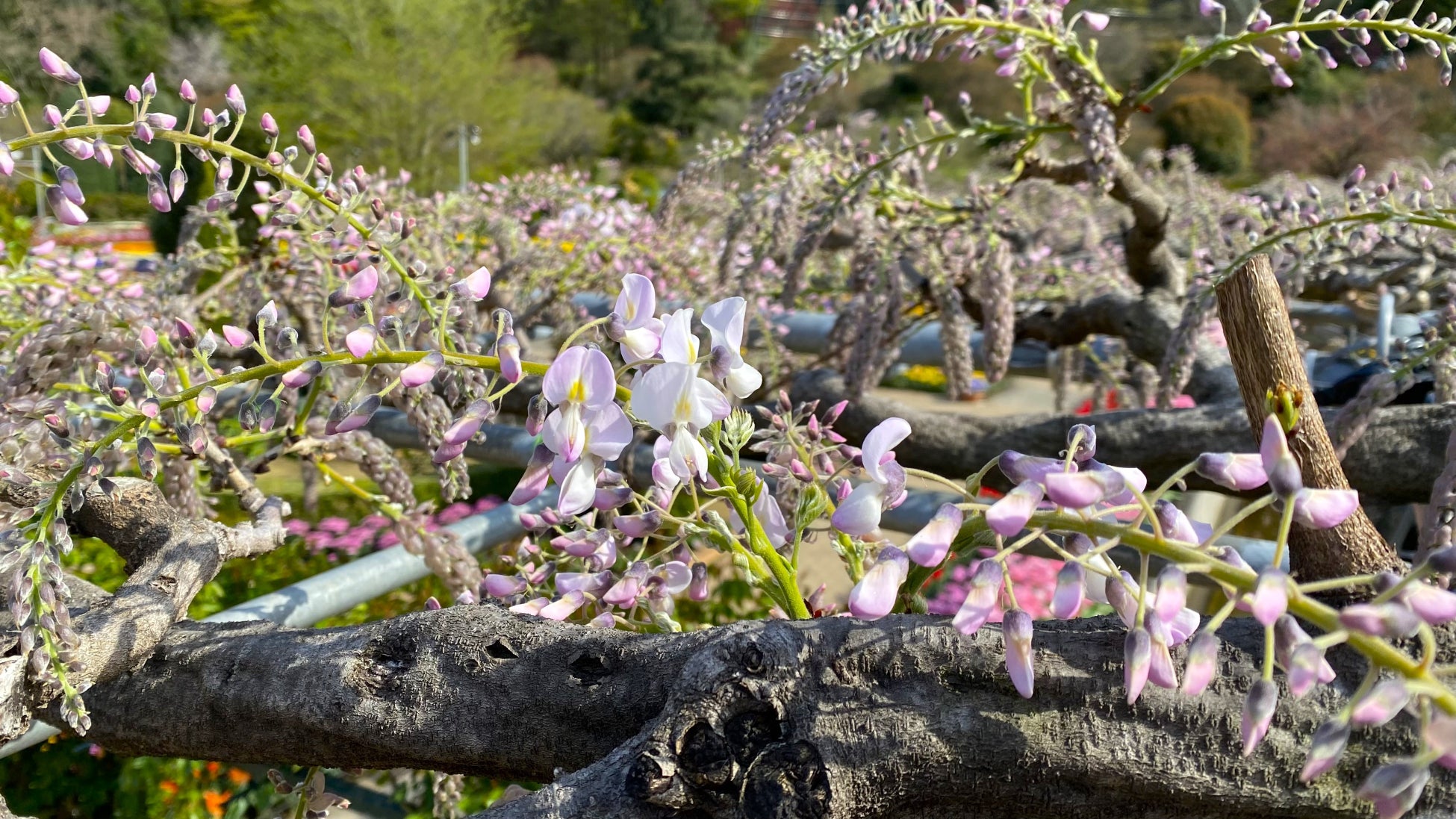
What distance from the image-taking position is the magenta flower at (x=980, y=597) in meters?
0.59

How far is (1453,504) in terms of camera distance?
83cm

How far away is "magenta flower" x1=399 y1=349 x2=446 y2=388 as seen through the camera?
71 cm

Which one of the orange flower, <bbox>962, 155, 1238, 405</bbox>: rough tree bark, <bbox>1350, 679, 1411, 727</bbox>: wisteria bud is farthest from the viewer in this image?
the orange flower

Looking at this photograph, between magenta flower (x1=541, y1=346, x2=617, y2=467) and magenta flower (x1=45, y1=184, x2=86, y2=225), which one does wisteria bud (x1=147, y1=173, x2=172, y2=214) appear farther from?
magenta flower (x1=541, y1=346, x2=617, y2=467)

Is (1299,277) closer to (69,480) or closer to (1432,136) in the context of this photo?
(69,480)

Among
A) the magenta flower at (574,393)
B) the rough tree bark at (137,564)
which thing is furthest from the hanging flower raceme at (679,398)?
the rough tree bark at (137,564)

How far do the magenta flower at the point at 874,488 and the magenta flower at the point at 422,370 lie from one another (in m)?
0.31

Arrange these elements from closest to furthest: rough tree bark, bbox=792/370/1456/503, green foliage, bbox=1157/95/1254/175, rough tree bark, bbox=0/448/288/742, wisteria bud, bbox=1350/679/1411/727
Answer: wisteria bud, bbox=1350/679/1411/727 → rough tree bark, bbox=0/448/288/742 → rough tree bark, bbox=792/370/1456/503 → green foliage, bbox=1157/95/1254/175

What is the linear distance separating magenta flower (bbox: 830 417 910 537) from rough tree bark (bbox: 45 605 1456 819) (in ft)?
0.34

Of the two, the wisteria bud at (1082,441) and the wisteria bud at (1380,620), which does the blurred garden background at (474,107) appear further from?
the wisteria bud at (1380,620)

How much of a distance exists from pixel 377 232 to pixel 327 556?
10.3 ft

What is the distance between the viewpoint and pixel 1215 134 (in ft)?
65.5

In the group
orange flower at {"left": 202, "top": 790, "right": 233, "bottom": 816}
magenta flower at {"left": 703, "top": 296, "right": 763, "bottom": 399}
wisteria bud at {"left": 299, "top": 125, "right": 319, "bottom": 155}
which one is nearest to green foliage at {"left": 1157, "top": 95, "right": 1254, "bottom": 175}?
orange flower at {"left": 202, "top": 790, "right": 233, "bottom": 816}

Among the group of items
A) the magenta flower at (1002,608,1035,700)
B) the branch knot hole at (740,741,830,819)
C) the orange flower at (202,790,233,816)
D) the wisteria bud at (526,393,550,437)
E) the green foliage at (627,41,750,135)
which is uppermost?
the wisteria bud at (526,393,550,437)
